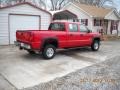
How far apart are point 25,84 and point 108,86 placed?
259 cm

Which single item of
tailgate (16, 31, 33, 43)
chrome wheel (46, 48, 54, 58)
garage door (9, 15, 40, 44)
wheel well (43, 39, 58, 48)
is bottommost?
chrome wheel (46, 48, 54, 58)

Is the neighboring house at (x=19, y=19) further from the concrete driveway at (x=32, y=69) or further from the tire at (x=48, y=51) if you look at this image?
the tire at (x=48, y=51)

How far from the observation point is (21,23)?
50.7ft

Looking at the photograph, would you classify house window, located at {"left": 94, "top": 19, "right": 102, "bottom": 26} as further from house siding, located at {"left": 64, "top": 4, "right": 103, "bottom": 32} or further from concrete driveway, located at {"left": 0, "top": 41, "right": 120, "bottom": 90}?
concrete driveway, located at {"left": 0, "top": 41, "right": 120, "bottom": 90}

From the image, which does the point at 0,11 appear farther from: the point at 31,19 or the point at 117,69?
the point at 117,69

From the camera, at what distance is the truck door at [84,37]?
1175 centimetres

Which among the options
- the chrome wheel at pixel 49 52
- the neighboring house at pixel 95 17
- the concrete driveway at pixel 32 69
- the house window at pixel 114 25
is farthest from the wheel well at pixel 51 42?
the house window at pixel 114 25

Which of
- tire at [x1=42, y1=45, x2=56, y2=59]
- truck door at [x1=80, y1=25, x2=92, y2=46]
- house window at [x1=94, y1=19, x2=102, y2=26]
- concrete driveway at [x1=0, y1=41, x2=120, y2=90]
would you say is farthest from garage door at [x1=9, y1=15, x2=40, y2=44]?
house window at [x1=94, y1=19, x2=102, y2=26]

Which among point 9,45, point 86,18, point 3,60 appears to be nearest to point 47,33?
point 3,60

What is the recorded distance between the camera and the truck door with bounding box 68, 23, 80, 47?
11.0 metres

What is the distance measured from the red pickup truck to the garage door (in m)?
4.46

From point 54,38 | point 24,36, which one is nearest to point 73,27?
point 54,38

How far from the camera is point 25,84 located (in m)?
6.32

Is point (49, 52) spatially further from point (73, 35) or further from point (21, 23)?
point (21, 23)
